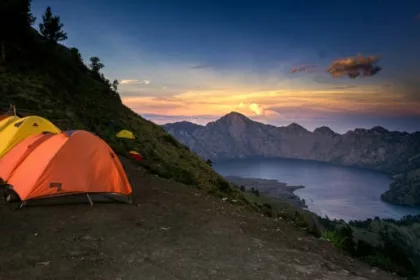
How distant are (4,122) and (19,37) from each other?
37.2 meters

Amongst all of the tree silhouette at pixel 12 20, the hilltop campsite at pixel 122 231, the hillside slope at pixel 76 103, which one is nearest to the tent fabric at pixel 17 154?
the hilltop campsite at pixel 122 231

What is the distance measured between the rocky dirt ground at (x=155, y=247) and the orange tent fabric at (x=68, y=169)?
2.31ft

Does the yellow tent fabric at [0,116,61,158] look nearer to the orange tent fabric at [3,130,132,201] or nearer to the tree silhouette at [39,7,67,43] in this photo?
the orange tent fabric at [3,130,132,201]

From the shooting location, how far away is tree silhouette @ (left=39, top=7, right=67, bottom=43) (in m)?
62.7

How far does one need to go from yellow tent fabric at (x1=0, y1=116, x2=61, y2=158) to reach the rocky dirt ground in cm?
585

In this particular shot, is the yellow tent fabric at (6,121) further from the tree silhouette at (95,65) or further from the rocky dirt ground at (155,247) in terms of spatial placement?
the tree silhouette at (95,65)

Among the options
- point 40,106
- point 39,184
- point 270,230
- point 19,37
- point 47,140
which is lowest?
point 270,230

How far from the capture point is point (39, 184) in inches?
557

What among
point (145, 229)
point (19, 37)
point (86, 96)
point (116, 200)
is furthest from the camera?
point (86, 96)

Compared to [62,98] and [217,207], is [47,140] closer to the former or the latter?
[217,207]

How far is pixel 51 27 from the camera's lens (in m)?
62.7

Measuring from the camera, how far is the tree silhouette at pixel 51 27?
6269 cm

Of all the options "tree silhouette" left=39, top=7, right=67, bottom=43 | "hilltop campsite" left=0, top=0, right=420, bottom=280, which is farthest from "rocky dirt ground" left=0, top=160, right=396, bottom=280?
"tree silhouette" left=39, top=7, right=67, bottom=43

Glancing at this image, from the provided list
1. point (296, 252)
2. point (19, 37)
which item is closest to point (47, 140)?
point (296, 252)
